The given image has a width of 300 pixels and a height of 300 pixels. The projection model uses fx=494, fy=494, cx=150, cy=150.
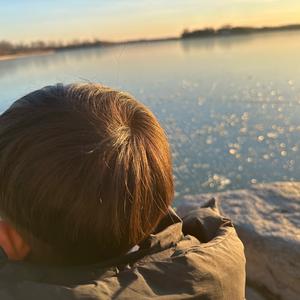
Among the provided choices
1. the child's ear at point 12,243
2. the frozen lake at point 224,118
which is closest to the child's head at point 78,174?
the child's ear at point 12,243

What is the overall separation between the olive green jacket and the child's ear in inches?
1.2

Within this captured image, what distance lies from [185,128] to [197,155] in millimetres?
1542

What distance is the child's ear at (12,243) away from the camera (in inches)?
36.2

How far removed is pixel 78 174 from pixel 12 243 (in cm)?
22

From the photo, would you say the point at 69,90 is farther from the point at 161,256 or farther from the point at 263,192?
the point at 263,192

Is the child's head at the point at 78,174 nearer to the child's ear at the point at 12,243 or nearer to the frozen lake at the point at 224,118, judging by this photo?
the child's ear at the point at 12,243

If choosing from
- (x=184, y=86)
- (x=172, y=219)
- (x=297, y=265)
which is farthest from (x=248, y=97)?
(x=172, y=219)

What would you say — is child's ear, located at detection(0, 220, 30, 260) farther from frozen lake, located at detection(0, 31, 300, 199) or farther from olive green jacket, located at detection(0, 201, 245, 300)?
frozen lake, located at detection(0, 31, 300, 199)

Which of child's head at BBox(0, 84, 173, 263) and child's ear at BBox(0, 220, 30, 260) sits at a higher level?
child's head at BBox(0, 84, 173, 263)

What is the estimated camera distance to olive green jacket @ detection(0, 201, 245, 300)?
33.4 inches

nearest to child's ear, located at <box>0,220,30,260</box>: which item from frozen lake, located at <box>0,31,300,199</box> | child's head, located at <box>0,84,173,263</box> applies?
child's head, located at <box>0,84,173,263</box>

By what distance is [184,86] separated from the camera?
13461 mm

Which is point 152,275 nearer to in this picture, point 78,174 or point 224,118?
point 78,174

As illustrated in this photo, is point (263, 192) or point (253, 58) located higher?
point (263, 192)
